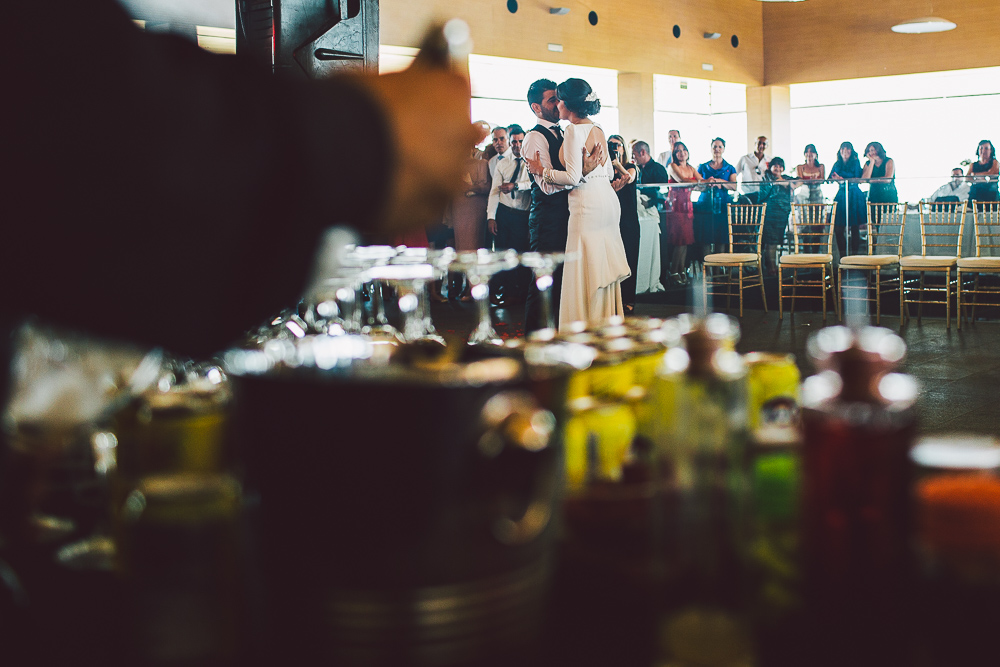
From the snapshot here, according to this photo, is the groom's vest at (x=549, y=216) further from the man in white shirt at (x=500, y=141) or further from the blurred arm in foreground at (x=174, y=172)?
the blurred arm in foreground at (x=174, y=172)

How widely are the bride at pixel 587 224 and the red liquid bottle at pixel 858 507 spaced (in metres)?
4.94

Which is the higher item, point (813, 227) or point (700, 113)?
point (700, 113)

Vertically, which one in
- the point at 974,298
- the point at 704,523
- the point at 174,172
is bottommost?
the point at 974,298

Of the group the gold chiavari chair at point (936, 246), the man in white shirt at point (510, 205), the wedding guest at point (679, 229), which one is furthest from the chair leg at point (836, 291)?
the man in white shirt at point (510, 205)

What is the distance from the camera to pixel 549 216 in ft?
19.0

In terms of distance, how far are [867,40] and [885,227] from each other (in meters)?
9.51

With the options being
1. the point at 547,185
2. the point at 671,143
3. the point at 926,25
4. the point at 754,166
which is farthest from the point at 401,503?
the point at 926,25

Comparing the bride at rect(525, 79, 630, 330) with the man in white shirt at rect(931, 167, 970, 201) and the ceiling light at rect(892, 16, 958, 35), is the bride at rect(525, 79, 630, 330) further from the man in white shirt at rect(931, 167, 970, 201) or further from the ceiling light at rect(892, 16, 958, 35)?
the ceiling light at rect(892, 16, 958, 35)

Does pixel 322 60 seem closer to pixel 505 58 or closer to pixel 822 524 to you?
pixel 822 524

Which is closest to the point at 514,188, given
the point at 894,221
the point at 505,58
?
the point at 894,221

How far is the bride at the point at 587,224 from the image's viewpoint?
551 cm

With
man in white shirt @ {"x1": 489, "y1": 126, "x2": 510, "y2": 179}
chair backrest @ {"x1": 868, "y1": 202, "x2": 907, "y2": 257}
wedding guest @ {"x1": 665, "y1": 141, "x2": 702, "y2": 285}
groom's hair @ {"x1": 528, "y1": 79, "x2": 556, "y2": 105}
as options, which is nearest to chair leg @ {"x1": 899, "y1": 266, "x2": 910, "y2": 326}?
chair backrest @ {"x1": 868, "y1": 202, "x2": 907, "y2": 257}

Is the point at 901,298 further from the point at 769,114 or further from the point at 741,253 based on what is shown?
the point at 769,114

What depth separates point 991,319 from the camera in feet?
25.4
